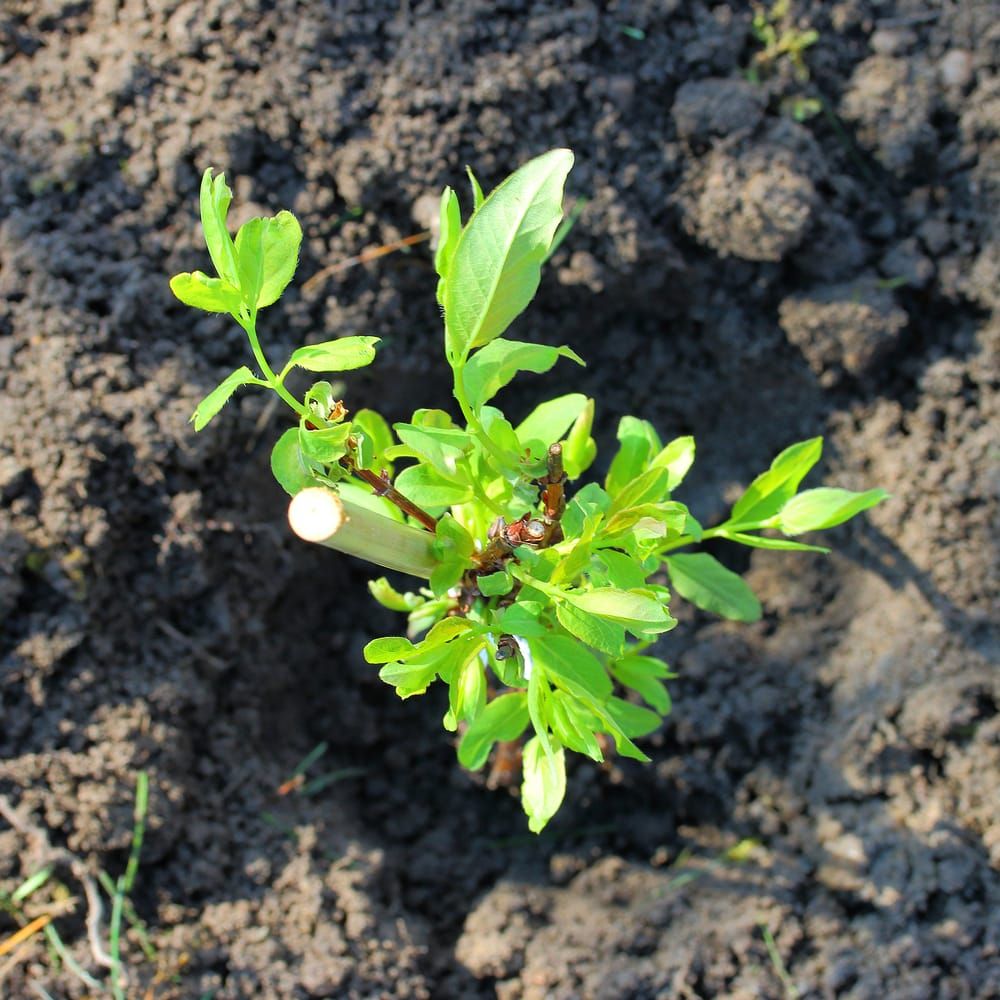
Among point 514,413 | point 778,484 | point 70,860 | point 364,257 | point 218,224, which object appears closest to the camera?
point 218,224

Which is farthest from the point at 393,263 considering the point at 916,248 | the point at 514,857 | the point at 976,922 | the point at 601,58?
the point at 976,922

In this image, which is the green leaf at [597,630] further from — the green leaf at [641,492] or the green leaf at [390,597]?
the green leaf at [390,597]

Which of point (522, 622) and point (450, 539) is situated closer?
point (522, 622)

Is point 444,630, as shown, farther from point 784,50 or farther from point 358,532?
point 784,50

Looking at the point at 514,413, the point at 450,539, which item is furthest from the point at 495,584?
the point at 514,413

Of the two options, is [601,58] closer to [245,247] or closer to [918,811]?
[245,247]

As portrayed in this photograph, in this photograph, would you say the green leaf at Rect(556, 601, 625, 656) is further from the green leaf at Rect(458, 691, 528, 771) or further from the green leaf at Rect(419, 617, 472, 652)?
the green leaf at Rect(458, 691, 528, 771)
